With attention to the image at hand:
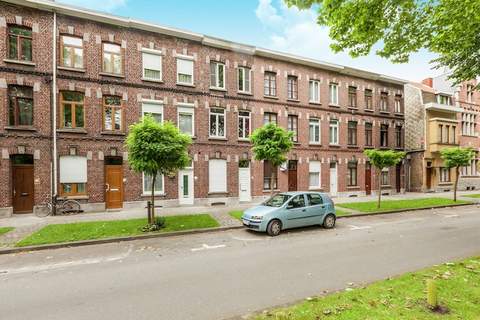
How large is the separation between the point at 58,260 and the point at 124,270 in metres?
2.45

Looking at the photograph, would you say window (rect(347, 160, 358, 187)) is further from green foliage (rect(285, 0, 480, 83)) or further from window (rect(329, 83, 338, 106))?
green foliage (rect(285, 0, 480, 83))

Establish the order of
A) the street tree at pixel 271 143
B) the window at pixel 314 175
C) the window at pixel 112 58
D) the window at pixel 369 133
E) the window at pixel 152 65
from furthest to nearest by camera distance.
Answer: the window at pixel 369 133 → the window at pixel 314 175 → the window at pixel 152 65 → the window at pixel 112 58 → the street tree at pixel 271 143

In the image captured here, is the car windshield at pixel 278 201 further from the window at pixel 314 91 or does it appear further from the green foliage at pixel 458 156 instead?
the green foliage at pixel 458 156

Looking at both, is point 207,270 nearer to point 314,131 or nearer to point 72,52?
point 72,52

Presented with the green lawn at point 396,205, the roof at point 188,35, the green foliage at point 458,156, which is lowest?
the green lawn at point 396,205

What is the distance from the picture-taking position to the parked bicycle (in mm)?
13094

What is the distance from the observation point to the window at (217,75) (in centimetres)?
1727

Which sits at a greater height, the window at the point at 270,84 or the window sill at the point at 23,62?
the window at the point at 270,84

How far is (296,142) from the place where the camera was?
19344 mm

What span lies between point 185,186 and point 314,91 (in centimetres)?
1274

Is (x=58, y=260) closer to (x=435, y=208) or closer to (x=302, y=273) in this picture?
(x=302, y=273)

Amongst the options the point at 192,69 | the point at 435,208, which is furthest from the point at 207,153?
the point at 435,208

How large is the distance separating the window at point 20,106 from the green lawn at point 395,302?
1548 cm

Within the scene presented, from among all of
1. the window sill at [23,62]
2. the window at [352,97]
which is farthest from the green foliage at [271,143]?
the window at [352,97]
